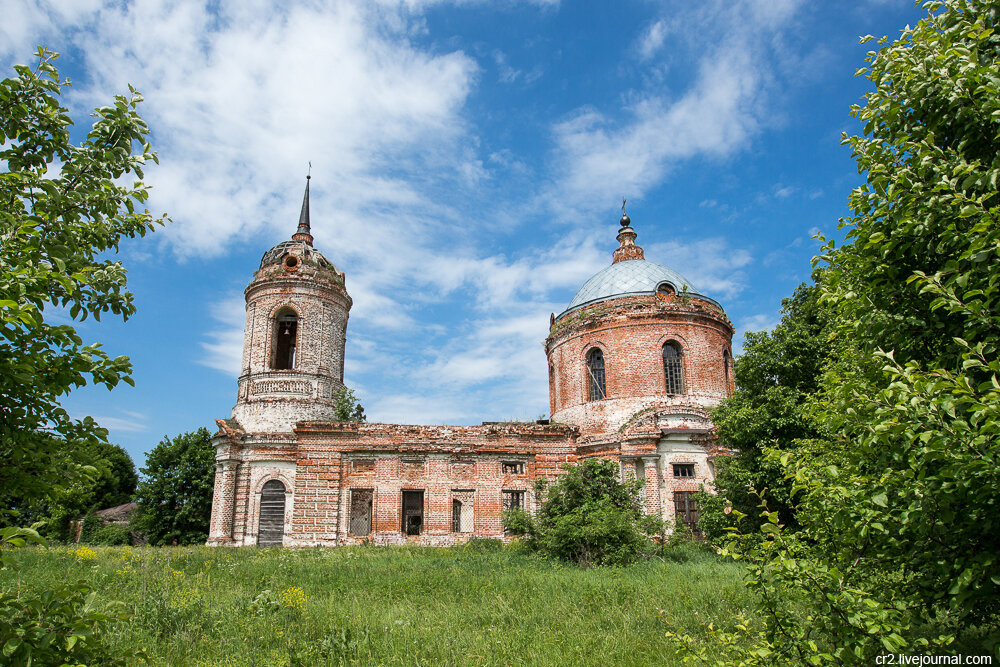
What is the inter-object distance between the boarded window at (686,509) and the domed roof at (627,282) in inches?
342

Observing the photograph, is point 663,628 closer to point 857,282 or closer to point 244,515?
point 857,282

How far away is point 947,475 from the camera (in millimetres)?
3133

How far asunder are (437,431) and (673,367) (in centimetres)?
994

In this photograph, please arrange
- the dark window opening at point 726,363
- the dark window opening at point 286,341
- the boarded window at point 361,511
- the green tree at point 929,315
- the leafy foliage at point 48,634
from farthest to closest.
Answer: the dark window opening at point 286,341, the dark window opening at point 726,363, the boarded window at point 361,511, the green tree at point 929,315, the leafy foliage at point 48,634

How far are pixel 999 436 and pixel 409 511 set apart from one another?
72.8ft

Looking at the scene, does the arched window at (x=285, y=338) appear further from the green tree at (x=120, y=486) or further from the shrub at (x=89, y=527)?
the green tree at (x=120, y=486)

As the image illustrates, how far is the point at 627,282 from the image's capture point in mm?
26828

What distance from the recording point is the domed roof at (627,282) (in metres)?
26.4

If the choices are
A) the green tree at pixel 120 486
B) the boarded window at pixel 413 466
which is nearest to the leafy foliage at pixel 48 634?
the boarded window at pixel 413 466

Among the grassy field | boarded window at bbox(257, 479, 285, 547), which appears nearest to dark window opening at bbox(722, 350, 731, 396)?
the grassy field

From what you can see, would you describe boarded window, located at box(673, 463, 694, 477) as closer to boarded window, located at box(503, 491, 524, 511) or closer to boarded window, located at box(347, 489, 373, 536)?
boarded window, located at box(503, 491, 524, 511)

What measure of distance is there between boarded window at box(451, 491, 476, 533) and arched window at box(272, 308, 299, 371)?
938 cm

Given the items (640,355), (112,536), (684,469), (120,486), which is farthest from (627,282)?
(120,486)

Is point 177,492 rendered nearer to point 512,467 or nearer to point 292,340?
point 292,340
